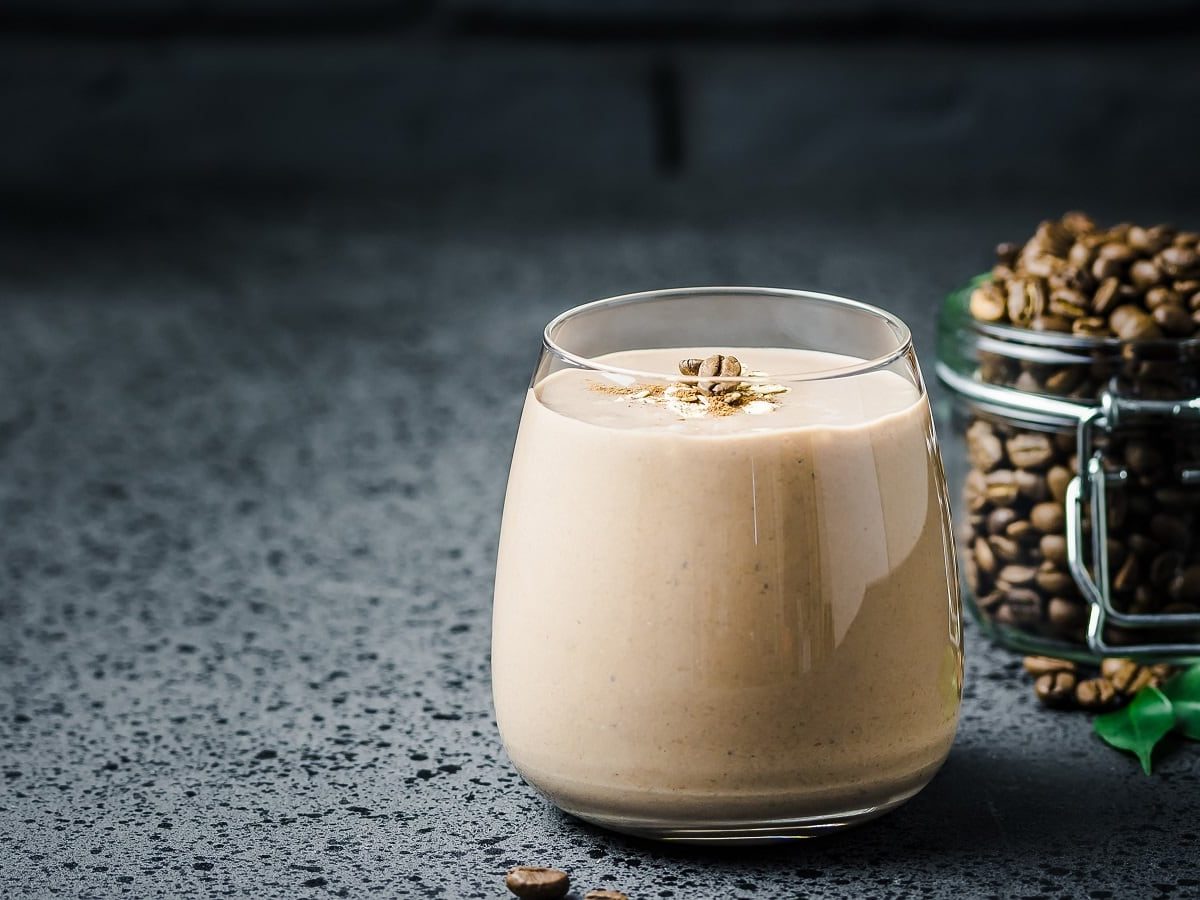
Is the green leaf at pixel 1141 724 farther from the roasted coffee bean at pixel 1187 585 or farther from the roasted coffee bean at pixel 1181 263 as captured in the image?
the roasted coffee bean at pixel 1181 263

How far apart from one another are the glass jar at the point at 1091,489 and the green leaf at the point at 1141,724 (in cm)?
4

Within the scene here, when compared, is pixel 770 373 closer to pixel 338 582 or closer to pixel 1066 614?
pixel 1066 614

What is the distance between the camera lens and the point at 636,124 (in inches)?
73.7

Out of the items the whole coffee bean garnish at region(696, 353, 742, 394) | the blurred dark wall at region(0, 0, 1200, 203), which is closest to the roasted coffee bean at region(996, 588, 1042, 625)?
the whole coffee bean garnish at region(696, 353, 742, 394)

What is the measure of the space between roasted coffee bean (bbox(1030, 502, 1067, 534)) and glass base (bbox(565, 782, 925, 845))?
18 cm

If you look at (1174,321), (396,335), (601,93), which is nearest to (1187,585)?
(1174,321)

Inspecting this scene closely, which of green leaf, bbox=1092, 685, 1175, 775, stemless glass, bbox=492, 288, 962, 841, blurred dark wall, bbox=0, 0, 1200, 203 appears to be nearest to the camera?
stemless glass, bbox=492, 288, 962, 841

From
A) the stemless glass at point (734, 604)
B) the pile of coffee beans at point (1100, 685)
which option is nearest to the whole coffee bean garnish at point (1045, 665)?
the pile of coffee beans at point (1100, 685)

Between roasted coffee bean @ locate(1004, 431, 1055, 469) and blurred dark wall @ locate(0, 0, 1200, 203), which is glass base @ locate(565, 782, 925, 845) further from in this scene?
blurred dark wall @ locate(0, 0, 1200, 203)

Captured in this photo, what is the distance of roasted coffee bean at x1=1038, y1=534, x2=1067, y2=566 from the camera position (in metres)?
0.73

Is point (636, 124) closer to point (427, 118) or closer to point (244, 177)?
point (427, 118)

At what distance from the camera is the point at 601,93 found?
6.09ft

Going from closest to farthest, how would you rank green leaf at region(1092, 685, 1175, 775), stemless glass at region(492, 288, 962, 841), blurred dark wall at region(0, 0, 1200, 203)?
stemless glass at region(492, 288, 962, 841)
green leaf at region(1092, 685, 1175, 775)
blurred dark wall at region(0, 0, 1200, 203)

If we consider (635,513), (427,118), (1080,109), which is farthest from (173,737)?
(1080,109)
